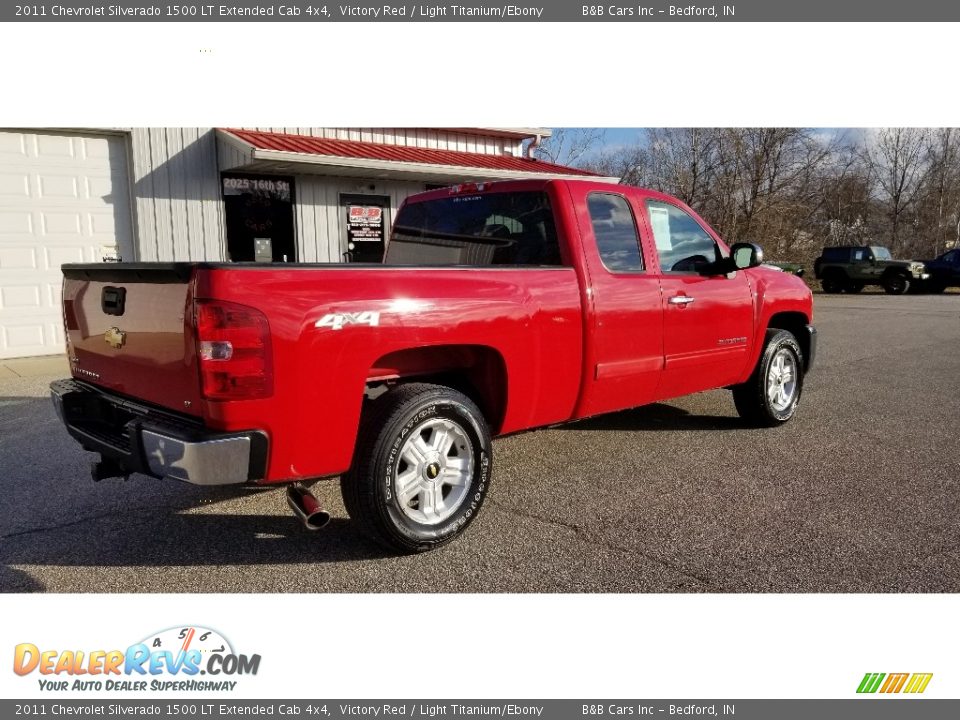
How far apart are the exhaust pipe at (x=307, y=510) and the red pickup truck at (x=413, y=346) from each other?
0.4 inches

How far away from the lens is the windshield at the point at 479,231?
454cm

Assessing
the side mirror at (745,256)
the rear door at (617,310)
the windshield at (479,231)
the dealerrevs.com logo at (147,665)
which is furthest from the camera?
the side mirror at (745,256)

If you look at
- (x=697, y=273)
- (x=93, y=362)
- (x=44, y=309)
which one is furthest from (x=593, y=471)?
(x=44, y=309)

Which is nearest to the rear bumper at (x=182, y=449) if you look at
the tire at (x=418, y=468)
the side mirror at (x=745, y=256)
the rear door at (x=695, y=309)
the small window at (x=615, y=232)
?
the tire at (x=418, y=468)

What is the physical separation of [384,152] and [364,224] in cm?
131

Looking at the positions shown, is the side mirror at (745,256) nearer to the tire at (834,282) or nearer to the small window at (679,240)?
the small window at (679,240)

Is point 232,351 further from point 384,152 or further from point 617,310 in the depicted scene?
point 384,152

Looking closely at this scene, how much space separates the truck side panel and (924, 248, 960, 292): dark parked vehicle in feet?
93.3

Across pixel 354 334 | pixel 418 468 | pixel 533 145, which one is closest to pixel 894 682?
pixel 418 468

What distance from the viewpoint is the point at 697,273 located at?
17.3ft

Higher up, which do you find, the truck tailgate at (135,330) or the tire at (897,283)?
the truck tailgate at (135,330)

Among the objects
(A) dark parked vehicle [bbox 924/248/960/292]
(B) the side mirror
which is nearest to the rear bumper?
(B) the side mirror

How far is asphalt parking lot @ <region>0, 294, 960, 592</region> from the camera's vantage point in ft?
11.0

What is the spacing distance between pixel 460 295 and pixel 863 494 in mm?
2784
